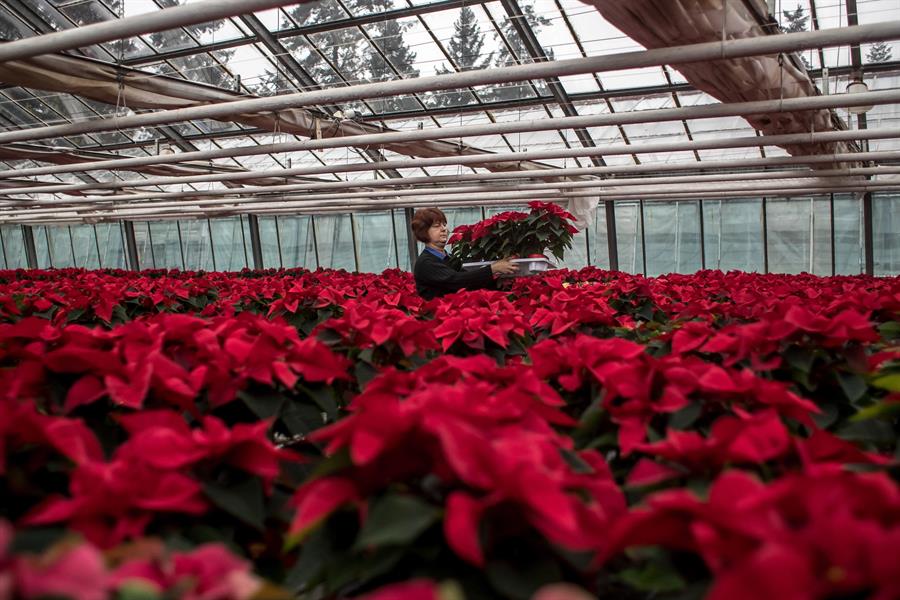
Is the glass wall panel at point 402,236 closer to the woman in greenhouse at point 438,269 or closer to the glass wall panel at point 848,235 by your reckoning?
the glass wall panel at point 848,235

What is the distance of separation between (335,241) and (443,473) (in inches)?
720

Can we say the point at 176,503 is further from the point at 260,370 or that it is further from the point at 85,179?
the point at 85,179

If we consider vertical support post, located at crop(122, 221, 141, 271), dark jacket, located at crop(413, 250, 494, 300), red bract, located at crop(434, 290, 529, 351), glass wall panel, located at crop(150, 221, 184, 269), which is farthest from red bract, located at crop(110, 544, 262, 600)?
vertical support post, located at crop(122, 221, 141, 271)

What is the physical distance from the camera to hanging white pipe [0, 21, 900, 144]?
3.93m

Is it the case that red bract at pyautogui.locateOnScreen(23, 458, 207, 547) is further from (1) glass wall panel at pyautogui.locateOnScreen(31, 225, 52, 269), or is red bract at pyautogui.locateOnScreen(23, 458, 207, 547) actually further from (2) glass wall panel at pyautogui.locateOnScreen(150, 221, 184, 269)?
(1) glass wall panel at pyautogui.locateOnScreen(31, 225, 52, 269)

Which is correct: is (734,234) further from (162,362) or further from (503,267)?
(162,362)

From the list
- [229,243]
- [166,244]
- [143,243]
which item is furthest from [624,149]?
[143,243]

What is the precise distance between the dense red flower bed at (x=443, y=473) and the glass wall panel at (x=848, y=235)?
13593 mm

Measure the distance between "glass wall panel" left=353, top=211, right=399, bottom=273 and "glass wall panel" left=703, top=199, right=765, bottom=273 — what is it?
7.53 meters

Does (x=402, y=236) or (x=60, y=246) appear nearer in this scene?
(x=402, y=236)

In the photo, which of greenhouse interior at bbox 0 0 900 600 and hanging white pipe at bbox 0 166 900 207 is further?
hanging white pipe at bbox 0 166 900 207

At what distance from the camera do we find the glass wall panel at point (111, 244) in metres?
21.8

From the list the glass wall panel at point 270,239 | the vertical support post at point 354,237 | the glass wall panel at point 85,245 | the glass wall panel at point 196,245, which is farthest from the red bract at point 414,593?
the glass wall panel at point 85,245

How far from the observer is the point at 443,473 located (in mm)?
712
